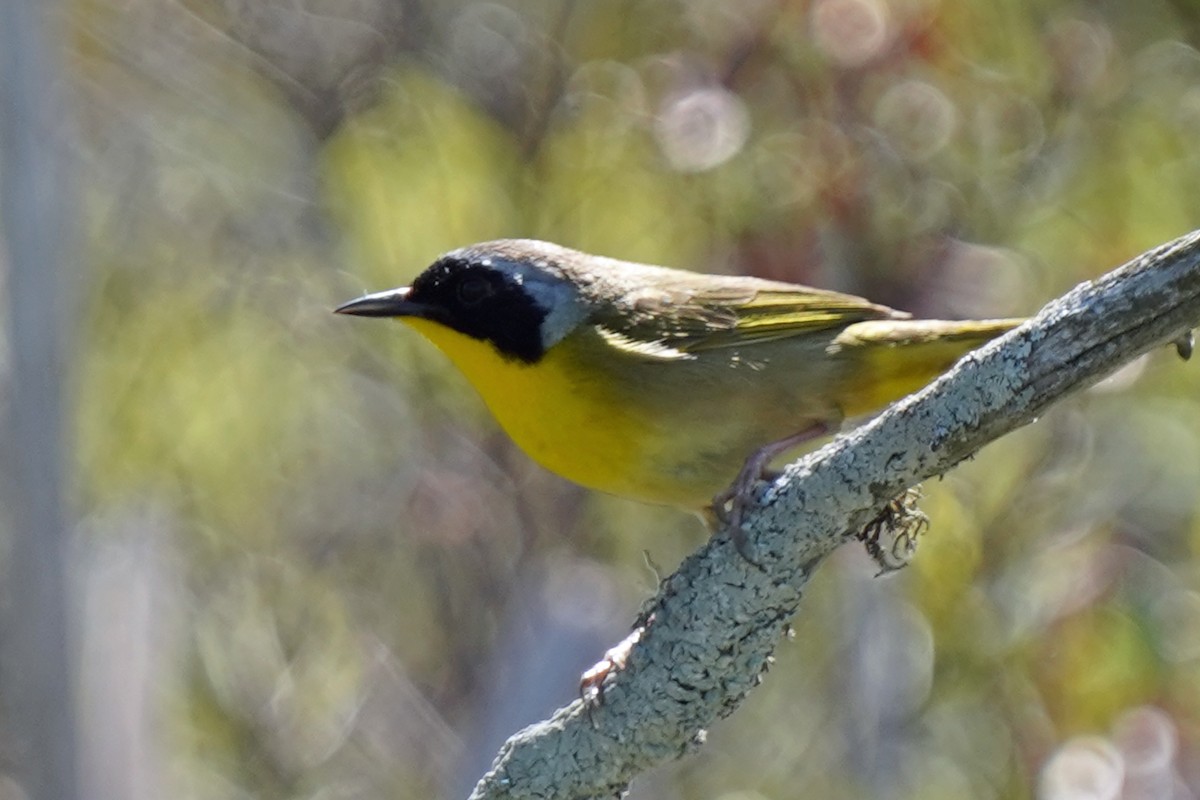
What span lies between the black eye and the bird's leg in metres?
0.76

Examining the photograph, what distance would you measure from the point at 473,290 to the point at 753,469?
87 cm

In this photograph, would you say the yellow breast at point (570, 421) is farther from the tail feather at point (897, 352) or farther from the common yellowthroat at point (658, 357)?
the tail feather at point (897, 352)

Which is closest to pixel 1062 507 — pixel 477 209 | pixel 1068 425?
pixel 1068 425

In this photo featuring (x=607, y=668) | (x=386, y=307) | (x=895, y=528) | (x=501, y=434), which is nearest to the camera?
(x=895, y=528)

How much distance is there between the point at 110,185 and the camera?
5.93m

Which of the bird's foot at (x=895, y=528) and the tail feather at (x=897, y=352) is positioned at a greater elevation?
the tail feather at (x=897, y=352)

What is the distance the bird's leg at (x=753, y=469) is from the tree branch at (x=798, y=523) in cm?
43

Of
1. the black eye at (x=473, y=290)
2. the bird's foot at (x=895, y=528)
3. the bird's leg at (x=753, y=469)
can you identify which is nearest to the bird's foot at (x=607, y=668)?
the bird's leg at (x=753, y=469)

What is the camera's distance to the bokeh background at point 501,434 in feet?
14.7

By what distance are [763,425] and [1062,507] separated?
182cm

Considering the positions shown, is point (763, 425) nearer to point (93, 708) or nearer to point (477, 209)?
point (93, 708)

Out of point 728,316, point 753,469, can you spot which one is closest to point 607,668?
point 753,469

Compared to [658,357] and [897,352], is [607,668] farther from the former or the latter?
[897,352]

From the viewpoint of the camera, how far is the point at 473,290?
11.9ft
